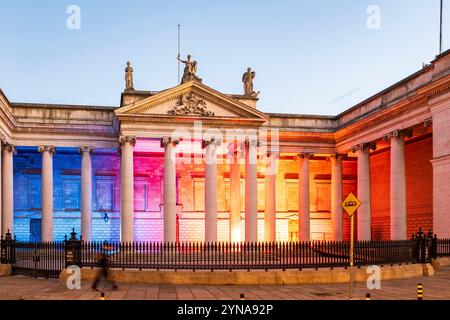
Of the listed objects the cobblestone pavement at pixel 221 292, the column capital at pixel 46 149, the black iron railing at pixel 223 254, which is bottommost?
the cobblestone pavement at pixel 221 292

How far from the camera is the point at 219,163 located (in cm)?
5091

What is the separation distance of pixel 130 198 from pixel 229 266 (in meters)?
17.8

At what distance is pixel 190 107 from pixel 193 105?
27 cm

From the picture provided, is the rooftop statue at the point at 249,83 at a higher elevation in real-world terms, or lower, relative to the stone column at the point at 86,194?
higher

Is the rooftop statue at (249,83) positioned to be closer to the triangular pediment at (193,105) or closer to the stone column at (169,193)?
the triangular pediment at (193,105)

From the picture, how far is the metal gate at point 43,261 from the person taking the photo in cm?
2414

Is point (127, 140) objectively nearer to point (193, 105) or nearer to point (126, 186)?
point (126, 186)

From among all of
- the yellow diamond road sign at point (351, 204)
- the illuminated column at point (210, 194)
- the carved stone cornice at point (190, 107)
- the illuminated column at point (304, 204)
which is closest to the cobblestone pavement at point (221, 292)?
the yellow diamond road sign at point (351, 204)

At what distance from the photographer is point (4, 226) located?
4097 cm

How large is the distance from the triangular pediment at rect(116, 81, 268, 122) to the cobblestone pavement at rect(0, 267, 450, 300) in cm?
1870

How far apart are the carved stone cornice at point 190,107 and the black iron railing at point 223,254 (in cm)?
1548

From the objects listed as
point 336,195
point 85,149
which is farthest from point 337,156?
point 85,149
